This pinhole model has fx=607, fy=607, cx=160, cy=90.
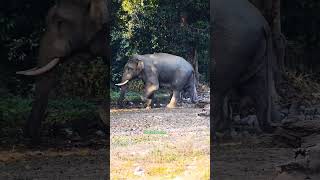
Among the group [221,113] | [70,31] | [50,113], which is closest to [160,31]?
[70,31]

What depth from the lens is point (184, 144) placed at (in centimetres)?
560

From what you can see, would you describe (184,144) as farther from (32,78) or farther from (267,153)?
(32,78)

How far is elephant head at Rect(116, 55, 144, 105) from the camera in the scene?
5.61m

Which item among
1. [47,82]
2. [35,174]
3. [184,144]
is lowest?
[35,174]

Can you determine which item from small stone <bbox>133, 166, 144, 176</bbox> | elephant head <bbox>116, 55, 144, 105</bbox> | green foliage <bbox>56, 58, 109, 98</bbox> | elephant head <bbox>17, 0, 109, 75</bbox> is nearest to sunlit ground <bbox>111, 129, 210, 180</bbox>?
small stone <bbox>133, 166, 144, 176</bbox>

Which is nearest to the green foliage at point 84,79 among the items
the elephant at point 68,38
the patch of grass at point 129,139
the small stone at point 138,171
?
the elephant at point 68,38

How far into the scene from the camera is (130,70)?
5.63m

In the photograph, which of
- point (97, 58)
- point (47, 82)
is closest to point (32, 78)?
point (47, 82)

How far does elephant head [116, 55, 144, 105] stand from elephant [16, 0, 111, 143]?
1.33ft

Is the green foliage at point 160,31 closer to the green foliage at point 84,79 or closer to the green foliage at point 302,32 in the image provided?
the green foliage at point 84,79

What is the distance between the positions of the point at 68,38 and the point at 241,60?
1.75 meters

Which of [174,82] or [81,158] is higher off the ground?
[174,82]

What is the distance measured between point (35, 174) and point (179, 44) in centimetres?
194

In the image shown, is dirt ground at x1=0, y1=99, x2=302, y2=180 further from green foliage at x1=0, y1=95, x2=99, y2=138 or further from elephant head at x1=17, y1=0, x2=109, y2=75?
elephant head at x1=17, y1=0, x2=109, y2=75
